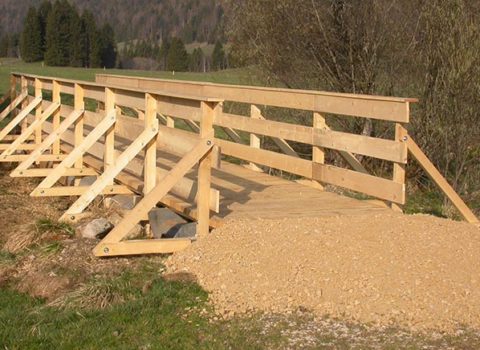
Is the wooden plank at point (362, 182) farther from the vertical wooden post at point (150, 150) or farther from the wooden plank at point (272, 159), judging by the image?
the vertical wooden post at point (150, 150)

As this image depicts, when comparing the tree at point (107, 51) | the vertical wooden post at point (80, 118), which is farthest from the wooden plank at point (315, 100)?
the tree at point (107, 51)

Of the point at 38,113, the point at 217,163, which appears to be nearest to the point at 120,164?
the point at 217,163

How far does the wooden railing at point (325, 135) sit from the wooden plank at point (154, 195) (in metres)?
0.64

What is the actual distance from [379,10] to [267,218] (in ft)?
21.7

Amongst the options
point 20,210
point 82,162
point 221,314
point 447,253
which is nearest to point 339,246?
point 447,253

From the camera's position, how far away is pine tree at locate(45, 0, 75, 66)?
362 ft

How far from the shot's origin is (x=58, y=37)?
365 ft

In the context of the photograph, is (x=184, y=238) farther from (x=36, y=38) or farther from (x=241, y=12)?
(x=36, y=38)

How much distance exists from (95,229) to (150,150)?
105cm

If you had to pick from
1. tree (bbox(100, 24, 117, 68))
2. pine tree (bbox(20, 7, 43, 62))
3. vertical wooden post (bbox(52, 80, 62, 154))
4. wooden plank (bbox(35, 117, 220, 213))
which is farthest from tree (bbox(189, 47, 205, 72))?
wooden plank (bbox(35, 117, 220, 213))

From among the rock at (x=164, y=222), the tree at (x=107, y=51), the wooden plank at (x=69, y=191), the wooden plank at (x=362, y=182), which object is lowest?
the tree at (x=107, y=51)

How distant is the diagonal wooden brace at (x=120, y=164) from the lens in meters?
8.66

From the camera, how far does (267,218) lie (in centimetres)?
788

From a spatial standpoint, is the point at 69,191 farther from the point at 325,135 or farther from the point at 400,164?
the point at 400,164
